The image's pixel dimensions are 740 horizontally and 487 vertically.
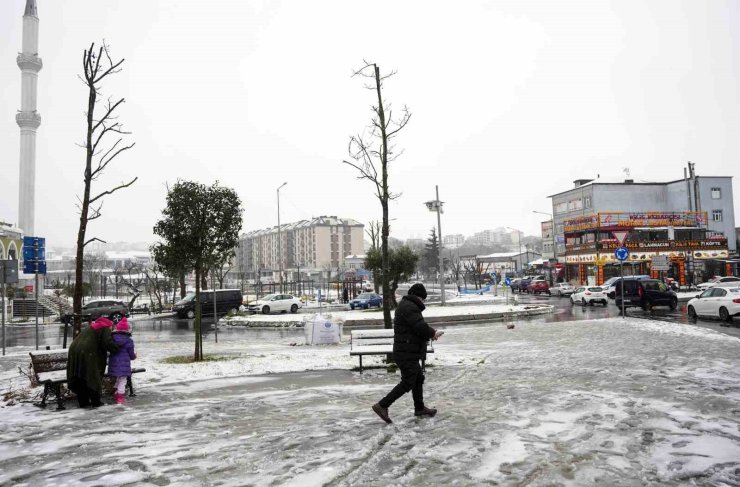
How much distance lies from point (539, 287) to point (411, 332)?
4633 cm

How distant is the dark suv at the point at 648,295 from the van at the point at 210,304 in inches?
902

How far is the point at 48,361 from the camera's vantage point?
28.3 feet

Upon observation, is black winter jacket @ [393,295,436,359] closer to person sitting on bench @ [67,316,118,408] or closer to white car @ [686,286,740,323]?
person sitting on bench @ [67,316,118,408]

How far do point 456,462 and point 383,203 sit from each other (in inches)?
307

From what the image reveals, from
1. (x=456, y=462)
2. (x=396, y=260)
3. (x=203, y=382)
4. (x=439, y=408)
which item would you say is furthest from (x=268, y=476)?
(x=396, y=260)

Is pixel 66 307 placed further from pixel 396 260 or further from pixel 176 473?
pixel 176 473

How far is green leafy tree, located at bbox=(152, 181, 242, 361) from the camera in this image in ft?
41.1

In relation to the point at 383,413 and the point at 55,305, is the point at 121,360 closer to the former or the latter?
the point at 383,413

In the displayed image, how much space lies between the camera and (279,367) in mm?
11172

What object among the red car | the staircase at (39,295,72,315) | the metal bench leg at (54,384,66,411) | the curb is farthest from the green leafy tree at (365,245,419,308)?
the metal bench leg at (54,384,66,411)

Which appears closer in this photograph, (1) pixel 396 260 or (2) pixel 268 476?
(2) pixel 268 476

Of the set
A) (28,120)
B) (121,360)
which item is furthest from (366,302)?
(28,120)

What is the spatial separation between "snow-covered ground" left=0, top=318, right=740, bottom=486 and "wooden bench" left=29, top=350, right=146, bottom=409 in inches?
13.9

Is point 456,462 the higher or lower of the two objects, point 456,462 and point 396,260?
the lower
